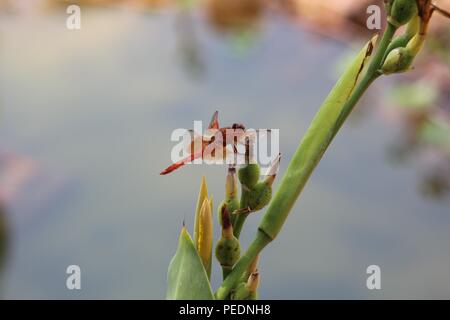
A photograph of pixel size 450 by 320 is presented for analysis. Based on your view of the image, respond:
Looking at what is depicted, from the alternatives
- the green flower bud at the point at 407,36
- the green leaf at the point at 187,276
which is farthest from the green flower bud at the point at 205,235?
the green flower bud at the point at 407,36

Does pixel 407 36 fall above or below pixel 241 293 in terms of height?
above

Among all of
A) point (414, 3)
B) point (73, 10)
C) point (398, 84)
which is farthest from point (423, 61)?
point (414, 3)

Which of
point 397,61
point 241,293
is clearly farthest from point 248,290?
point 397,61

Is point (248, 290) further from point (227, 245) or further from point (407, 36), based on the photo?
point (407, 36)

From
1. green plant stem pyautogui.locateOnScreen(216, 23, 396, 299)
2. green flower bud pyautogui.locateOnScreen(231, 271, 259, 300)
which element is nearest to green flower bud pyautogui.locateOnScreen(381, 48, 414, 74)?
green plant stem pyautogui.locateOnScreen(216, 23, 396, 299)

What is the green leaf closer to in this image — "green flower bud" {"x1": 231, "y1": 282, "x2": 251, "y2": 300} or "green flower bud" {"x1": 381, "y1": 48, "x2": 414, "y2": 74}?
"green flower bud" {"x1": 231, "y1": 282, "x2": 251, "y2": 300}

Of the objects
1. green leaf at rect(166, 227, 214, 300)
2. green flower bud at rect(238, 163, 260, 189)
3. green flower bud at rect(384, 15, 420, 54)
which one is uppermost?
green flower bud at rect(384, 15, 420, 54)
